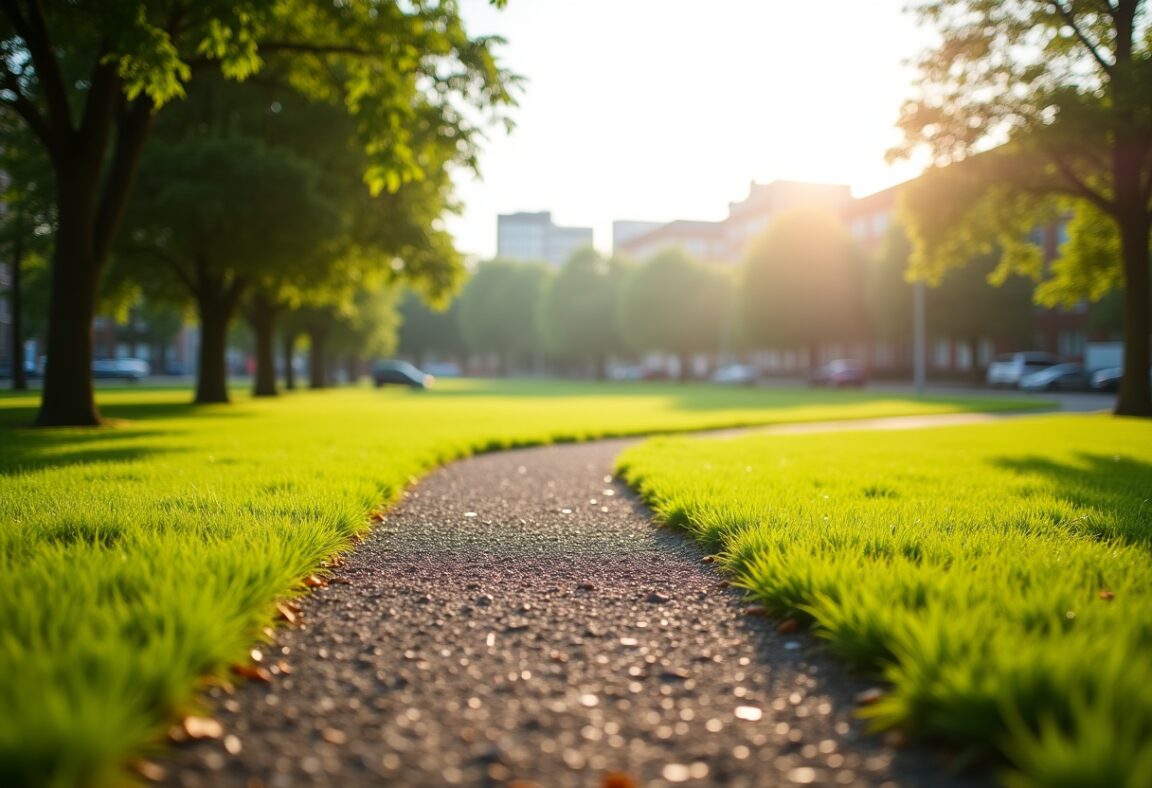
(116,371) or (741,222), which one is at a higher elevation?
(741,222)

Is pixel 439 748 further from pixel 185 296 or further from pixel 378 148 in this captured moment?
pixel 185 296

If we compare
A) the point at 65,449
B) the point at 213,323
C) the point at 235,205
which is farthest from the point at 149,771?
the point at 213,323

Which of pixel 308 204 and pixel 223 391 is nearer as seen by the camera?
pixel 308 204

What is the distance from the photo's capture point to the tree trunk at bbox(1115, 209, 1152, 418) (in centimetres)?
1844

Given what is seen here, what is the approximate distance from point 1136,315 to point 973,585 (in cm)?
1927

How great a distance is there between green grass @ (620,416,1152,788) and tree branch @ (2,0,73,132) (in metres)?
11.6


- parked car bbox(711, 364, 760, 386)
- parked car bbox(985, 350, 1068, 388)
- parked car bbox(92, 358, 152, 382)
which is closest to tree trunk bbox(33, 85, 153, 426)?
parked car bbox(985, 350, 1068, 388)

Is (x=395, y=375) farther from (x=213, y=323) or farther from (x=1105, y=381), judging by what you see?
(x=1105, y=381)

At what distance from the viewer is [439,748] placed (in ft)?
8.41

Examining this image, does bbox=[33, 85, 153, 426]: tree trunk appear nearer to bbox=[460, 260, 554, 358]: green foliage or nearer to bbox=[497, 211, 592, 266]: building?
bbox=[460, 260, 554, 358]: green foliage

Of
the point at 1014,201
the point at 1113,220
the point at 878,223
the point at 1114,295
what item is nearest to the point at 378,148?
the point at 1014,201

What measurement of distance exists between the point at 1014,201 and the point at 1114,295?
116 feet

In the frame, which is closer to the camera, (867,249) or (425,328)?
(867,249)

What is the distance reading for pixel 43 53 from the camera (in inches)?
494
